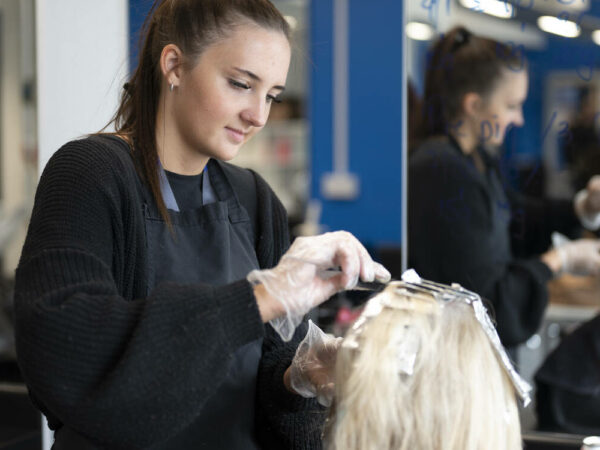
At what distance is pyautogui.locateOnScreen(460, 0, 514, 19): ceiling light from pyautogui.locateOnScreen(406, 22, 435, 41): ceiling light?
0.11m

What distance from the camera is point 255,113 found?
1.15m

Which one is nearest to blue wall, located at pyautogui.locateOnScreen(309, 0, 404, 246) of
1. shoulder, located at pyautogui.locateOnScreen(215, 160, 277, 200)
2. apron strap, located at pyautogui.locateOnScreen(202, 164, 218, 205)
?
shoulder, located at pyautogui.locateOnScreen(215, 160, 277, 200)

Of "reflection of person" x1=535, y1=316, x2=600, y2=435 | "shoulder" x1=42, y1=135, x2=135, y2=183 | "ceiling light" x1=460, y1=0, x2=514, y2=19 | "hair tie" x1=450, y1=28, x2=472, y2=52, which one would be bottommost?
"reflection of person" x1=535, y1=316, x2=600, y2=435

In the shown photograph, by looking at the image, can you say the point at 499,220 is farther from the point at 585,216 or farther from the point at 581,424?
the point at 581,424

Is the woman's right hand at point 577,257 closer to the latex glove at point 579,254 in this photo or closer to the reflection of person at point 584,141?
the latex glove at point 579,254

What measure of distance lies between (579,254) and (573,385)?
0.37 meters

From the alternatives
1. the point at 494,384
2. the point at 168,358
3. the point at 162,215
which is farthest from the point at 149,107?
the point at 494,384

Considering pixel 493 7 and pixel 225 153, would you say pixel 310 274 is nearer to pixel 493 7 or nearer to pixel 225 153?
pixel 225 153

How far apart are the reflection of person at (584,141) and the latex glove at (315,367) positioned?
1.05 m

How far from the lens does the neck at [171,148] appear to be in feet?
3.96

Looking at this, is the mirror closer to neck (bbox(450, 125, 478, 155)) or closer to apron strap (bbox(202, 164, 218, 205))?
neck (bbox(450, 125, 478, 155))

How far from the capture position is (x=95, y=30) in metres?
1.71

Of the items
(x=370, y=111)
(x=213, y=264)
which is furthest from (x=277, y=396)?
(x=370, y=111)

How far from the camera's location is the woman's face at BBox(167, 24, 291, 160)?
1.13 metres
